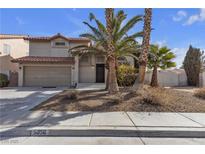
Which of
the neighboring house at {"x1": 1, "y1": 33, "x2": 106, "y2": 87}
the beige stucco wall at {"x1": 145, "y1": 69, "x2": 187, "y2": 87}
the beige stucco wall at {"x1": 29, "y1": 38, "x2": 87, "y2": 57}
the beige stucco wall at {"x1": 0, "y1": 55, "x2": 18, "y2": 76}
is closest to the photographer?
the neighboring house at {"x1": 1, "y1": 33, "x2": 106, "y2": 87}

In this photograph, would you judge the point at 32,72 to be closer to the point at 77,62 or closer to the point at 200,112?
the point at 77,62

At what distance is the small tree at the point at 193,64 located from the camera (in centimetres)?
2277

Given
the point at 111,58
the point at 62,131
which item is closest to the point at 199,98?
the point at 111,58

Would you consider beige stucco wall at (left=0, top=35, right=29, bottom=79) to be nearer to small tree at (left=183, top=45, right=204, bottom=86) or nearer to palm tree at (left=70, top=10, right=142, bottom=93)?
palm tree at (left=70, top=10, right=142, bottom=93)

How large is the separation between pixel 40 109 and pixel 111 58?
532 centimetres

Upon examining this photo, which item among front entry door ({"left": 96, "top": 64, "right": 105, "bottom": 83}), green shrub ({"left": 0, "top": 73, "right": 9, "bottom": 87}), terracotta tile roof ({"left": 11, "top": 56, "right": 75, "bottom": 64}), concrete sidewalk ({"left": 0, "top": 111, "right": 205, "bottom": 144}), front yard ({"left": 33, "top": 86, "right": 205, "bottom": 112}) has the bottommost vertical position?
concrete sidewalk ({"left": 0, "top": 111, "right": 205, "bottom": 144})

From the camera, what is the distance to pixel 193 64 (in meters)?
22.9

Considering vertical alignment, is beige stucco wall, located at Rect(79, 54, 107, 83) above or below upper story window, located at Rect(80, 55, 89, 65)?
below

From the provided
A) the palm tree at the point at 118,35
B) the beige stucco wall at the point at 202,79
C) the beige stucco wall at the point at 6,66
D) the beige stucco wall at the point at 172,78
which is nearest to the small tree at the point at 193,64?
the beige stucco wall at the point at 202,79

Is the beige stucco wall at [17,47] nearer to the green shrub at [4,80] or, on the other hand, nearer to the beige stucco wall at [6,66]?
the beige stucco wall at [6,66]

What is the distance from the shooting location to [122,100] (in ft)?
32.8

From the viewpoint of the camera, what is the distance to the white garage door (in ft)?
72.4

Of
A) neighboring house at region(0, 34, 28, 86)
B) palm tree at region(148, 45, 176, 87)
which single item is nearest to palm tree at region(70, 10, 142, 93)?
palm tree at region(148, 45, 176, 87)

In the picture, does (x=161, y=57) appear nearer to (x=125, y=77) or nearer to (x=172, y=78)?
(x=125, y=77)
